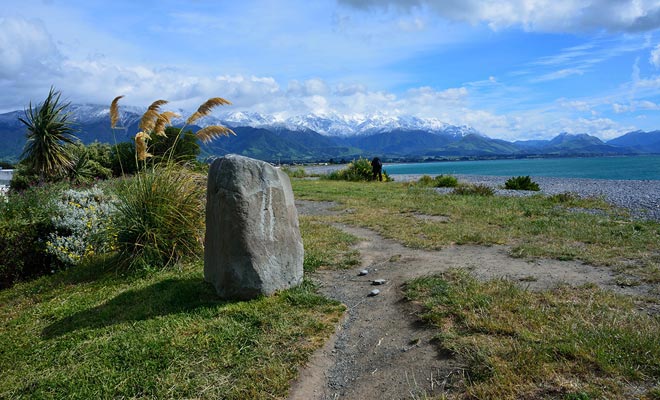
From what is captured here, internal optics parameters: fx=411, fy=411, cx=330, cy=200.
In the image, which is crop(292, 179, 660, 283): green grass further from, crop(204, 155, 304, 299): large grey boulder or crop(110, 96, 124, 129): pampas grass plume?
crop(110, 96, 124, 129): pampas grass plume

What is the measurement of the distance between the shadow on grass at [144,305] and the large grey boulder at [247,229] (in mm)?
338

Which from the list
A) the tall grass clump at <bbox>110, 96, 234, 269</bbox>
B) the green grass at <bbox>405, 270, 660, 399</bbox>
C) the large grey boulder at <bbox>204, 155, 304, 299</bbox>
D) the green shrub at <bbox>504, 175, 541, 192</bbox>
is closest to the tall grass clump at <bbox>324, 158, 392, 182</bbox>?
the green shrub at <bbox>504, 175, 541, 192</bbox>

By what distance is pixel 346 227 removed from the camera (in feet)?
36.6

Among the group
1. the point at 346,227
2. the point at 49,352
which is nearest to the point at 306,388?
the point at 49,352

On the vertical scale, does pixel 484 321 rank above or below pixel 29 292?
above

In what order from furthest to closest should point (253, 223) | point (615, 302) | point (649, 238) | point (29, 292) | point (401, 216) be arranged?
point (401, 216), point (649, 238), point (29, 292), point (253, 223), point (615, 302)

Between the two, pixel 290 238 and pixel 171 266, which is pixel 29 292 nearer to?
pixel 171 266

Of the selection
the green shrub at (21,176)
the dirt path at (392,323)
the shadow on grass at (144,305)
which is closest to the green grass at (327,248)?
the dirt path at (392,323)

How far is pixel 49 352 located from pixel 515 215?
36.3ft

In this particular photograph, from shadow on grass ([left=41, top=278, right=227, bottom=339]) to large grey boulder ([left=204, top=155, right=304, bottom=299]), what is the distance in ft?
1.11

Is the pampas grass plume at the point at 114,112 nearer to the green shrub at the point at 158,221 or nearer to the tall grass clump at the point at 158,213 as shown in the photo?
the tall grass clump at the point at 158,213

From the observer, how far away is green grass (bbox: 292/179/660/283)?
729cm

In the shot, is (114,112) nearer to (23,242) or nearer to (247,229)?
(23,242)

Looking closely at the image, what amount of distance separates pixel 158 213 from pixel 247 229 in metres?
2.74
